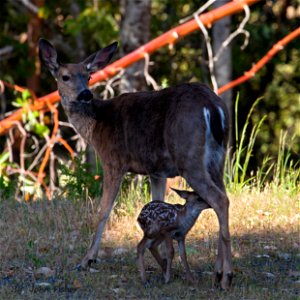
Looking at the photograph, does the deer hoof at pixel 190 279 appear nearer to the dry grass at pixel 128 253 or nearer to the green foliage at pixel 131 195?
the dry grass at pixel 128 253

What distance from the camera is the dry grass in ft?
23.6

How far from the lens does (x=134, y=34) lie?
13.5 metres

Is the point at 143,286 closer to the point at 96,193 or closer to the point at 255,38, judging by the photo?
the point at 96,193

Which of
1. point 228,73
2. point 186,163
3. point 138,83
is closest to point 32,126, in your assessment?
point 138,83

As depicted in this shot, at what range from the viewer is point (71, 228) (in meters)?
9.01

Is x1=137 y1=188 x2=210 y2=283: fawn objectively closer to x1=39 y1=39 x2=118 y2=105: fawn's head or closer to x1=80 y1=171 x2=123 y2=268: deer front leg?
x1=80 y1=171 x2=123 y2=268: deer front leg

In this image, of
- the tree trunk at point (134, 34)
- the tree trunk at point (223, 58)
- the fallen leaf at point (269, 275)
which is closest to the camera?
the fallen leaf at point (269, 275)

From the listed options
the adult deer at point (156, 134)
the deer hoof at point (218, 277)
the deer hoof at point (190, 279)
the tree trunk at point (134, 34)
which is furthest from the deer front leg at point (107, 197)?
the tree trunk at point (134, 34)

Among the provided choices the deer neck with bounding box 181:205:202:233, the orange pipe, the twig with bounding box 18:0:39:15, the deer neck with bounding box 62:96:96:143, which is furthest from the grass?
the twig with bounding box 18:0:39:15

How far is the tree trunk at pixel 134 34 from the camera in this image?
13.3m

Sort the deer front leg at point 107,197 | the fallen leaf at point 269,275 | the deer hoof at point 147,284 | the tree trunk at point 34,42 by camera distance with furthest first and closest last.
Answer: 1. the tree trunk at point 34,42
2. the deer front leg at point 107,197
3. the fallen leaf at point 269,275
4. the deer hoof at point 147,284

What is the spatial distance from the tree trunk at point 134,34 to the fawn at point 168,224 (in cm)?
601

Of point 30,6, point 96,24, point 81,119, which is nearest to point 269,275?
point 81,119

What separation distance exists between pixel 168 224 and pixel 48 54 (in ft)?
8.51
